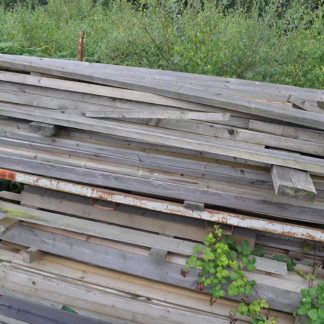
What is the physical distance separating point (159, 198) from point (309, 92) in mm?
1970

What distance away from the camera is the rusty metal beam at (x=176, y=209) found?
2598mm

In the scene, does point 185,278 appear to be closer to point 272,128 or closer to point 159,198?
point 159,198

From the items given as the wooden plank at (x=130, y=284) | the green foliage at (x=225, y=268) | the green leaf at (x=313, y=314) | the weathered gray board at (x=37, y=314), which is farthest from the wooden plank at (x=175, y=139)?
the weathered gray board at (x=37, y=314)

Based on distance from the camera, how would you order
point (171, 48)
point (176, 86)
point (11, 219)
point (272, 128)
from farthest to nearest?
point (171, 48) → point (11, 219) → point (176, 86) → point (272, 128)

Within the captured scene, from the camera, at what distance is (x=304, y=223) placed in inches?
112

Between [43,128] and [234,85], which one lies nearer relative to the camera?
[43,128]

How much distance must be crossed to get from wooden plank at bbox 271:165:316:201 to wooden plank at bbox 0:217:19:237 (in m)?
2.62

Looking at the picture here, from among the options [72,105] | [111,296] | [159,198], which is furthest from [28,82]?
[111,296]

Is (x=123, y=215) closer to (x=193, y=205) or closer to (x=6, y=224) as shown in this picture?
(x=193, y=205)

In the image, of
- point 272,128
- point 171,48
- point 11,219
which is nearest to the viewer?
point 272,128

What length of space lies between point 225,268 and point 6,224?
7.33 ft

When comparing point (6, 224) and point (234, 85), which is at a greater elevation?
point (234, 85)

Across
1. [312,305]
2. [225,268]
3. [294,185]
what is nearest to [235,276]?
[225,268]

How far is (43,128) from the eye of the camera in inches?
112
